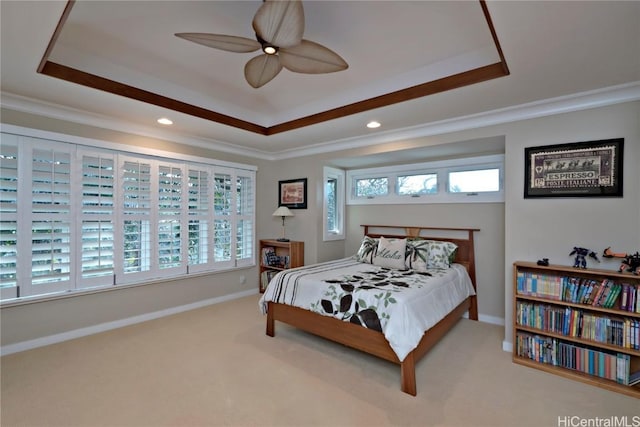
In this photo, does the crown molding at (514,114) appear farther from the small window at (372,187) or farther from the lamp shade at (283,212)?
the lamp shade at (283,212)

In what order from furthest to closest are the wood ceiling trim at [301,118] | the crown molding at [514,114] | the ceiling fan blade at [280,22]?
the crown molding at [514,114]
the wood ceiling trim at [301,118]
the ceiling fan blade at [280,22]

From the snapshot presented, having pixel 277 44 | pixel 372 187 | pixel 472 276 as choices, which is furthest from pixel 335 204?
pixel 277 44

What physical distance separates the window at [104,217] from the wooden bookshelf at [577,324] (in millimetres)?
3663

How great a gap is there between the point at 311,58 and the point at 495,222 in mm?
2967

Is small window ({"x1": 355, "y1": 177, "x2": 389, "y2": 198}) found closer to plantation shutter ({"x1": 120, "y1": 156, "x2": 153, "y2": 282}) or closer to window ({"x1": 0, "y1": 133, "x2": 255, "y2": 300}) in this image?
window ({"x1": 0, "y1": 133, "x2": 255, "y2": 300})

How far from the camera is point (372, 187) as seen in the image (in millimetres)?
4840

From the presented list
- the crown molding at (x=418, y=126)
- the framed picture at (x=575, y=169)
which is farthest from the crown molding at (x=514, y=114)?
the framed picture at (x=575, y=169)

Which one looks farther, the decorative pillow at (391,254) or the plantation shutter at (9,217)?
the decorative pillow at (391,254)

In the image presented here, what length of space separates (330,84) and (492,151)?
2.15 meters

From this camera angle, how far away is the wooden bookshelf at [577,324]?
2266 millimetres

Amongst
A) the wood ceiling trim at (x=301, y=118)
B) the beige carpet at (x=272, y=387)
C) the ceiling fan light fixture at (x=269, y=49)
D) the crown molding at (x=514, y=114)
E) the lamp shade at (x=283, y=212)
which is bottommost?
the beige carpet at (x=272, y=387)

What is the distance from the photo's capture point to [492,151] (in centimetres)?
367

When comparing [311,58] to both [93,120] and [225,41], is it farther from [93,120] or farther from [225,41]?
[93,120]

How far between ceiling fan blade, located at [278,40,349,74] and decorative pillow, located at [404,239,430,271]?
2377 millimetres
